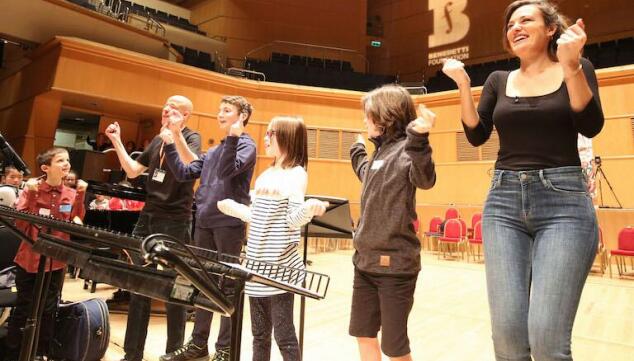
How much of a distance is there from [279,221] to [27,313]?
1343 millimetres

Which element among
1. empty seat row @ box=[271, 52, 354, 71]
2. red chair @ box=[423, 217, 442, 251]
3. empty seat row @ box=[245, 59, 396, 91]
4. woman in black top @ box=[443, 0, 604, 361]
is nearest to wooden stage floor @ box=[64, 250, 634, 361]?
woman in black top @ box=[443, 0, 604, 361]

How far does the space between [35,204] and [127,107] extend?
266 inches

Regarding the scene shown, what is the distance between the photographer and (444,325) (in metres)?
2.93

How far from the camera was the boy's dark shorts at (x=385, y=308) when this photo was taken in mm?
1337

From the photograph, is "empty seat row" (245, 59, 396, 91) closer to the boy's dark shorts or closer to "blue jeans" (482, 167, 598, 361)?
the boy's dark shorts

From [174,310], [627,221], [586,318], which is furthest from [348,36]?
[174,310]

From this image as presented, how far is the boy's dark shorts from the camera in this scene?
4.39 feet

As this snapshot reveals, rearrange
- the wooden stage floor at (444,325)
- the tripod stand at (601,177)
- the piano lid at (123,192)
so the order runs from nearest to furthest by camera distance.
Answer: the wooden stage floor at (444,325) < the piano lid at (123,192) < the tripod stand at (601,177)

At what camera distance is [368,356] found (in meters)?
1.44

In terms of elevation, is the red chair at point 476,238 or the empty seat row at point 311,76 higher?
the empty seat row at point 311,76

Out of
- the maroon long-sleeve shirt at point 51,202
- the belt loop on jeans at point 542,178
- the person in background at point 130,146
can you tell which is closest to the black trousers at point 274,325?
the belt loop on jeans at point 542,178

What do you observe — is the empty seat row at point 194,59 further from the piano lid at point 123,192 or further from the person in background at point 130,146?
the piano lid at point 123,192

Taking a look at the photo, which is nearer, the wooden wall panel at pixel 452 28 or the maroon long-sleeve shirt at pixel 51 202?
the maroon long-sleeve shirt at pixel 51 202

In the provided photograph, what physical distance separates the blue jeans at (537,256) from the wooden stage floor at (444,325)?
134 centimetres
